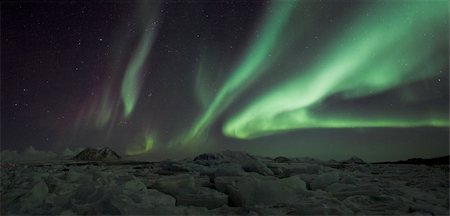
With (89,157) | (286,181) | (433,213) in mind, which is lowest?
(433,213)

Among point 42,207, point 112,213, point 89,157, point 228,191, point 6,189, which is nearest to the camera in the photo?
point 112,213

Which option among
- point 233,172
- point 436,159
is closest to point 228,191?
point 233,172

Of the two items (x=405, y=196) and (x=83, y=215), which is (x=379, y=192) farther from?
(x=83, y=215)

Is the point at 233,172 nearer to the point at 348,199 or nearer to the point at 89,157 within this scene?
the point at 348,199

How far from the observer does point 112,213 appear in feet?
21.1

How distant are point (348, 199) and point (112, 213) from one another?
4896 mm

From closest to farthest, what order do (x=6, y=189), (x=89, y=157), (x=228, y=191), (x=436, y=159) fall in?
(x=228, y=191)
(x=6, y=189)
(x=436, y=159)
(x=89, y=157)

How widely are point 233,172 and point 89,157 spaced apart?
6933 cm

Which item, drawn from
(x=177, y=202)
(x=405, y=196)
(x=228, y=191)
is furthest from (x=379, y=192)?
(x=177, y=202)

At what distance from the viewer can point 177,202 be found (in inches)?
299

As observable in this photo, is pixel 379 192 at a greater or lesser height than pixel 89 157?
lesser

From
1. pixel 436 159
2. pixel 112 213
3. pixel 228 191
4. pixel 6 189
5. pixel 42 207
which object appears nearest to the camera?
pixel 112 213

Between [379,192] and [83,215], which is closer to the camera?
[83,215]

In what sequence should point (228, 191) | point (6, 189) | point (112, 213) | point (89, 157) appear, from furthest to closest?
point (89, 157) < point (6, 189) < point (228, 191) < point (112, 213)
